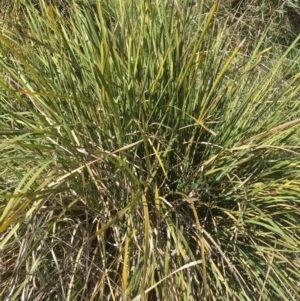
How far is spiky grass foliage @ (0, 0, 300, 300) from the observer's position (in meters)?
1.23

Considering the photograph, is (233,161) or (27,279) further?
(233,161)

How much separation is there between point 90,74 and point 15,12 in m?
0.79

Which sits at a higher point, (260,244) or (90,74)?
(90,74)

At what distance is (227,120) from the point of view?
151 cm

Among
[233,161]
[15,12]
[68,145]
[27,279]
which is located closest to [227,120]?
[233,161]

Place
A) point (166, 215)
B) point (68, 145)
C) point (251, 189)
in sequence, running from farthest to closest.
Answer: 1. point (251, 189)
2. point (166, 215)
3. point (68, 145)

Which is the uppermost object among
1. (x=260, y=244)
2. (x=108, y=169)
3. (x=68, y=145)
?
(x=68, y=145)

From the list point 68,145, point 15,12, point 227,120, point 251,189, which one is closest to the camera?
point 68,145

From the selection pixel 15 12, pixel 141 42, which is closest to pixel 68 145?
pixel 141 42

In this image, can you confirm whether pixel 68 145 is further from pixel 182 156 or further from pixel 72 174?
pixel 182 156

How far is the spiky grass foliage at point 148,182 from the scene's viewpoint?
1230 mm

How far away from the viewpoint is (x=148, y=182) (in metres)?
1.29

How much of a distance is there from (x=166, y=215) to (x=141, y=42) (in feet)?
1.51

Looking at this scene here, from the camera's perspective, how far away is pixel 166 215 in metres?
1.29
